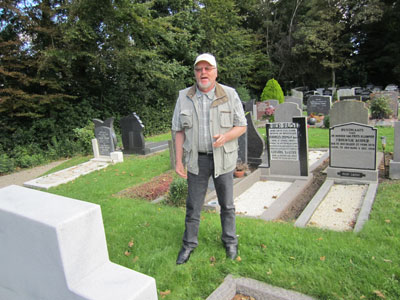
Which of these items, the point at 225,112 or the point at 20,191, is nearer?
the point at 20,191

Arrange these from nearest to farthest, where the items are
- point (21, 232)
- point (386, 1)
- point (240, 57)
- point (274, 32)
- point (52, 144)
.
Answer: point (21, 232), point (52, 144), point (240, 57), point (386, 1), point (274, 32)

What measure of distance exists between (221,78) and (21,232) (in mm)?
24195

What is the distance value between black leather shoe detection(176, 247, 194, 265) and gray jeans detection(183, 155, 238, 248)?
46 millimetres

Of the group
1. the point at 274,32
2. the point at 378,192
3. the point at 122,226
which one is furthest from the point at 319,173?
the point at 274,32

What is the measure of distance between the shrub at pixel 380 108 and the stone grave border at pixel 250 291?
462 inches

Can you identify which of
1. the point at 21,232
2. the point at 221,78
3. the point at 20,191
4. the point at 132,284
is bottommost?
the point at 132,284

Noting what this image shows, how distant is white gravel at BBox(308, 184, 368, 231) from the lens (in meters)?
4.33

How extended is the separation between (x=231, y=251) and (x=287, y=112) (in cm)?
625

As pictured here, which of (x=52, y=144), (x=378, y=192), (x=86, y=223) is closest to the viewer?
(x=86, y=223)

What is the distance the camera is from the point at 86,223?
50.2 inches

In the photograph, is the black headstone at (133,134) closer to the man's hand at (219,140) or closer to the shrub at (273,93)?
A: the man's hand at (219,140)

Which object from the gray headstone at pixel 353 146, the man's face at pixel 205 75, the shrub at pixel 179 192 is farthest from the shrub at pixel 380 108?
the man's face at pixel 205 75

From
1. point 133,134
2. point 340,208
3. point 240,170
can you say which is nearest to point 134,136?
point 133,134

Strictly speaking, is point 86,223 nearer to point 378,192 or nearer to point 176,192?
point 176,192
